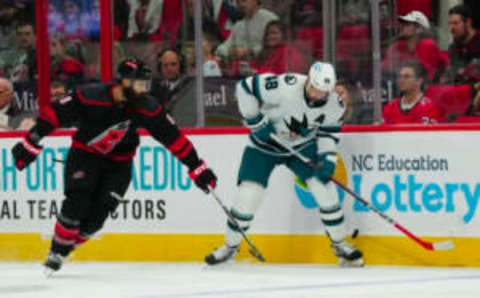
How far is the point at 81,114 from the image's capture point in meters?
7.80

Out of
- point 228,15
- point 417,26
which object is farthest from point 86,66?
point 417,26

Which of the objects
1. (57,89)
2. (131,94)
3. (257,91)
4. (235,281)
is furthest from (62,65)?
(235,281)

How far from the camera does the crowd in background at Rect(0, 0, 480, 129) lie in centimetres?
808

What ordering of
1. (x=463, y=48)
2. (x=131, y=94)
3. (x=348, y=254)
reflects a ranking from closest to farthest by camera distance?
(x=131, y=94), (x=463, y=48), (x=348, y=254)

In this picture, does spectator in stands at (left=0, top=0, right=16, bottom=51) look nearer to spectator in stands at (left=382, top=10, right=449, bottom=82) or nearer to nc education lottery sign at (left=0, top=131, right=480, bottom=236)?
nc education lottery sign at (left=0, top=131, right=480, bottom=236)

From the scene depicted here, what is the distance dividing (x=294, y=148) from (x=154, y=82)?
4.22ft

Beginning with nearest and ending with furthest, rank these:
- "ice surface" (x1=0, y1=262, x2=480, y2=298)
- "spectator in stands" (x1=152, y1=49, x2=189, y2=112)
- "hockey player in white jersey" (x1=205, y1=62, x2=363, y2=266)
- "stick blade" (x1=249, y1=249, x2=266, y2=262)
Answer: "ice surface" (x1=0, y1=262, x2=480, y2=298) → "hockey player in white jersey" (x1=205, y1=62, x2=363, y2=266) → "stick blade" (x1=249, y1=249, x2=266, y2=262) → "spectator in stands" (x1=152, y1=49, x2=189, y2=112)

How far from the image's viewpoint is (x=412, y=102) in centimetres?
819

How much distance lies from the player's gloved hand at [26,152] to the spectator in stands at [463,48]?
8.54 feet

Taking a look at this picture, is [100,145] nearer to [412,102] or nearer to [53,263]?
[53,263]

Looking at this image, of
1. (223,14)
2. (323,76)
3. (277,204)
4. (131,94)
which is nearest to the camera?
(131,94)

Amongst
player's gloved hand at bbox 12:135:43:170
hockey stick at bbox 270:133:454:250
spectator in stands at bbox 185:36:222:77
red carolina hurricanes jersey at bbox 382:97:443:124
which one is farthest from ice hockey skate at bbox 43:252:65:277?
red carolina hurricanes jersey at bbox 382:97:443:124

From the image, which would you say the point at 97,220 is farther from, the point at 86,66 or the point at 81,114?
the point at 86,66

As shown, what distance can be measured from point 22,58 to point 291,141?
229cm
